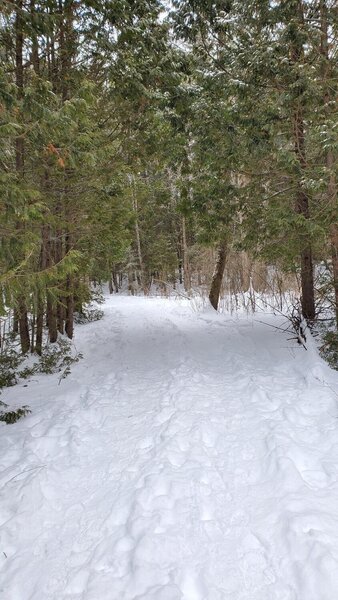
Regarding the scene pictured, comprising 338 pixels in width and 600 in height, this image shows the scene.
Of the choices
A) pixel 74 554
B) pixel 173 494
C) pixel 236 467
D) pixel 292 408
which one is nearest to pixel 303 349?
pixel 292 408

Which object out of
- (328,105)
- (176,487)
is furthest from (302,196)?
(176,487)

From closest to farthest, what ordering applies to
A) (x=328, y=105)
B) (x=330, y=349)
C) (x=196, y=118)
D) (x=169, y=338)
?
(x=328, y=105), (x=330, y=349), (x=196, y=118), (x=169, y=338)

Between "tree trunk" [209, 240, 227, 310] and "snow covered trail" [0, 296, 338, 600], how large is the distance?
18.6ft

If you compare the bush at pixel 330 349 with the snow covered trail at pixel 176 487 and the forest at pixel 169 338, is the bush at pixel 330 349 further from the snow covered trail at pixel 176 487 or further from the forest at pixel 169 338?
the snow covered trail at pixel 176 487

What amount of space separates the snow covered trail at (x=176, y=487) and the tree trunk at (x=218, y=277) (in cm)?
567

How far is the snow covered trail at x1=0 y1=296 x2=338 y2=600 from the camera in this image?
2080 mm

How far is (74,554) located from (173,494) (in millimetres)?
840

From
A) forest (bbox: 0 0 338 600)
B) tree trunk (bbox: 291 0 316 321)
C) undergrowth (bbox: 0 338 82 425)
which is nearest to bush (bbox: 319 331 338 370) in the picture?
forest (bbox: 0 0 338 600)

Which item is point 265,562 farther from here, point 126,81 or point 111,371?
point 126,81

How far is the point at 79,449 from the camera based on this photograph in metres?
3.64

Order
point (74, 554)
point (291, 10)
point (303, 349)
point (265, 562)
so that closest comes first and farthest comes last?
1. point (265, 562)
2. point (74, 554)
3. point (291, 10)
4. point (303, 349)

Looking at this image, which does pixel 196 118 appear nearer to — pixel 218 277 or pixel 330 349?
pixel 330 349

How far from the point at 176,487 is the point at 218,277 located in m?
8.77

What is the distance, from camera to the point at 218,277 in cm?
1116
